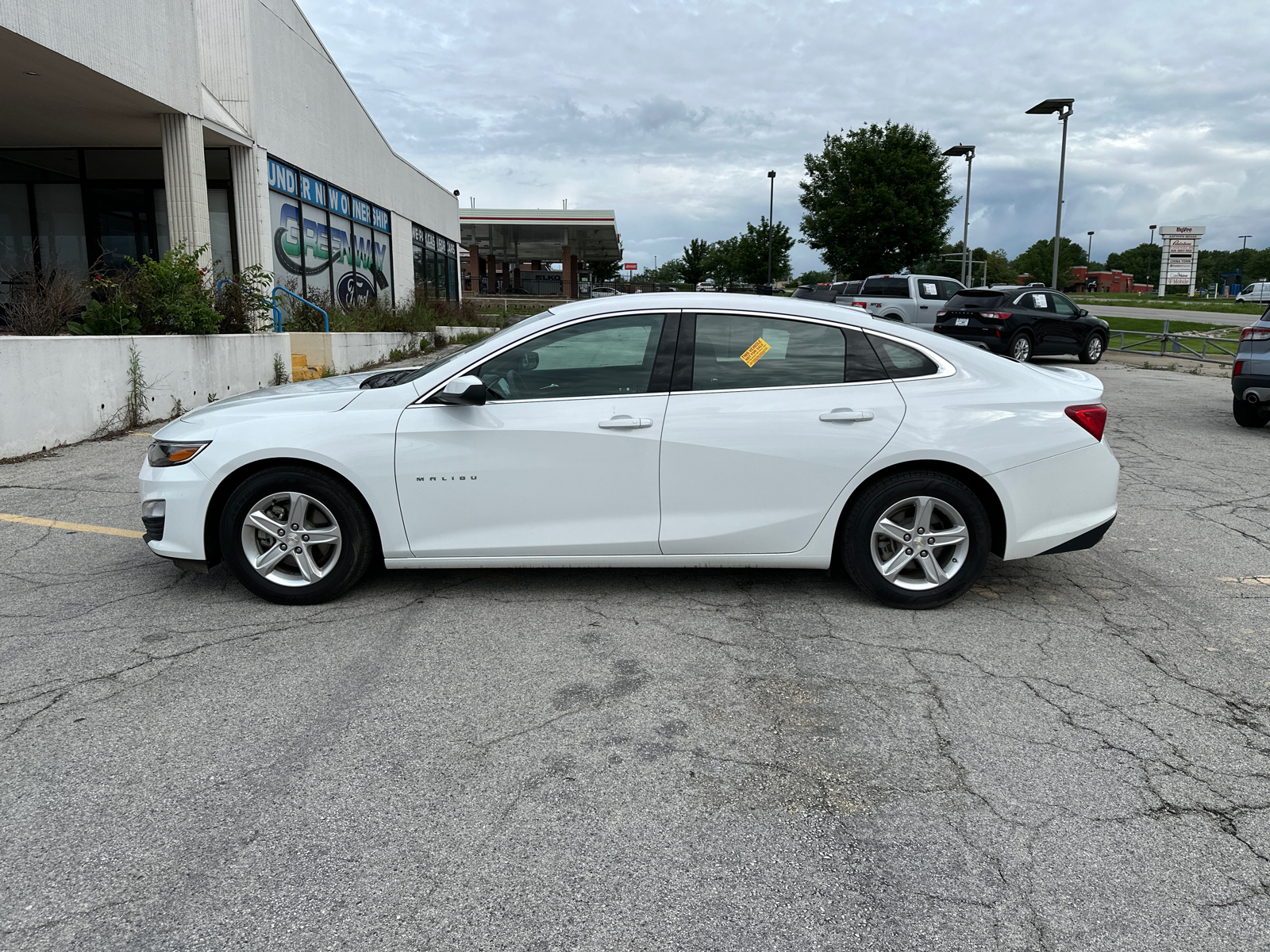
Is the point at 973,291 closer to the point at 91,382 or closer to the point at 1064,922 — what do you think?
the point at 91,382

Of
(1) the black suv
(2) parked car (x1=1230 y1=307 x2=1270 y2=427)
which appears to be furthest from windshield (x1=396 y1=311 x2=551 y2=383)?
(1) the black suv

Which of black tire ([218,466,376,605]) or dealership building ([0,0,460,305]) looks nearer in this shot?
black tire ([218,466,376,605])

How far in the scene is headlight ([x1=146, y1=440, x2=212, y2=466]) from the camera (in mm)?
4891

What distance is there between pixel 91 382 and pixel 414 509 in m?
7.25

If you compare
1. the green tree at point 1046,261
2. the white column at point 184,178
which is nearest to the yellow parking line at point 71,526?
the white column at point 184,178

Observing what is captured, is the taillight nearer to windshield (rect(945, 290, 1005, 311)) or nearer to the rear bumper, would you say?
the rear bumper

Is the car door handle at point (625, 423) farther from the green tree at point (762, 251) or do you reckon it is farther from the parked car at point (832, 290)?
the green tree at point (762, 251)

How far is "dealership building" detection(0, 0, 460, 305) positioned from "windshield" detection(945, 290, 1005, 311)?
46.6 ft

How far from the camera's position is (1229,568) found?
19.4ft

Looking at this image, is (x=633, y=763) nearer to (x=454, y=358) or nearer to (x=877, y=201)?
(x=454, y=358)

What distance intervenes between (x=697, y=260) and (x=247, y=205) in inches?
3038

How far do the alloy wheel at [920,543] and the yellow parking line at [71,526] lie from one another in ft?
16.3

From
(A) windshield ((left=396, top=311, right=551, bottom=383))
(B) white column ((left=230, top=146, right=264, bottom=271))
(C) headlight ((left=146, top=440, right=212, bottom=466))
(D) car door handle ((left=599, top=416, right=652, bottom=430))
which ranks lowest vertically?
(C) headlight ((left=146, top=440, right=212, bottom=466))

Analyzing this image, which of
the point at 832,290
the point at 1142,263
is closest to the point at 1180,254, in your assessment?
the point at 1142,263
